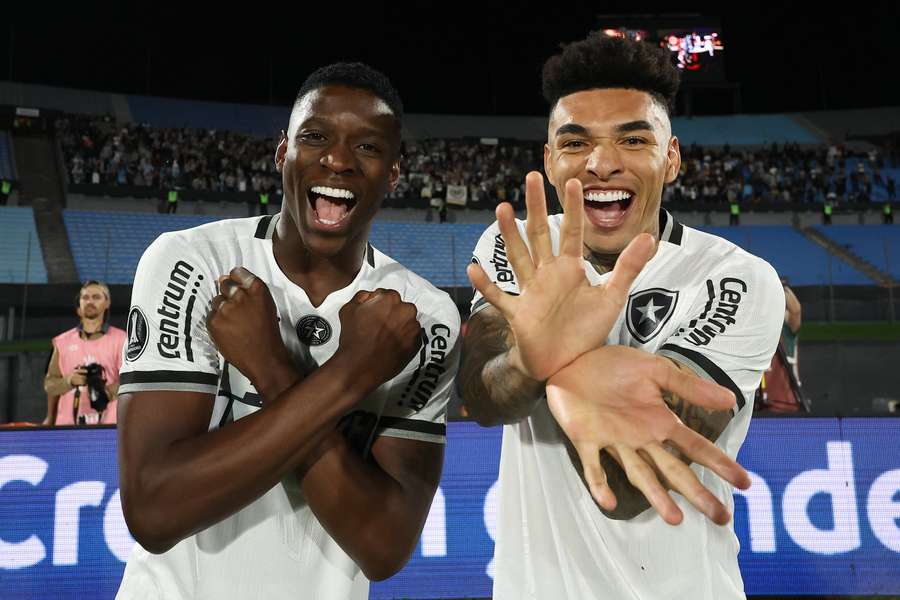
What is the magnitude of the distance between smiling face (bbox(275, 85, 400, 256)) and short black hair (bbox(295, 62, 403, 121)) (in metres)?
0.02

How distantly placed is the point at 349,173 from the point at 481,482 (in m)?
3.91

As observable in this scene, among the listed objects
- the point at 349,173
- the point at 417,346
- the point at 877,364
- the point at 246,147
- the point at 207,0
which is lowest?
the point at 877,364

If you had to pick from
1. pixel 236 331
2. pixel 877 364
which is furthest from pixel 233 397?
pixel 877 364

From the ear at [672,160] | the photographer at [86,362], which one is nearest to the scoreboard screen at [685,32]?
the photographer at [86,362]

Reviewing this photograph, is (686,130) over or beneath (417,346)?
over

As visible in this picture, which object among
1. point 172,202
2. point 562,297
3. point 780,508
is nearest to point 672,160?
point 562,297

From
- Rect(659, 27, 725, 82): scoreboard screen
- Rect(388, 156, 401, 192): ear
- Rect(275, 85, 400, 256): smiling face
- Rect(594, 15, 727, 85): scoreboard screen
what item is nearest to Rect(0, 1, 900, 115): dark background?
Rect(594, 15, 727, 85): scoreboard screen

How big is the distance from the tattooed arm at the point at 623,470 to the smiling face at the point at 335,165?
882 mm

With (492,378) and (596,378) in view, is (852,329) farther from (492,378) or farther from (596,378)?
(596,378)

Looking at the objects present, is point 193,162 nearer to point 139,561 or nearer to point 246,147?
point 246,147

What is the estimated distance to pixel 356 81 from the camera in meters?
2.30

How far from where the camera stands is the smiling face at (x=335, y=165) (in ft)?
7.30

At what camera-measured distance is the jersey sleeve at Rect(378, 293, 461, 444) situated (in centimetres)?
228

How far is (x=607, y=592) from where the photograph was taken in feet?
7.93
